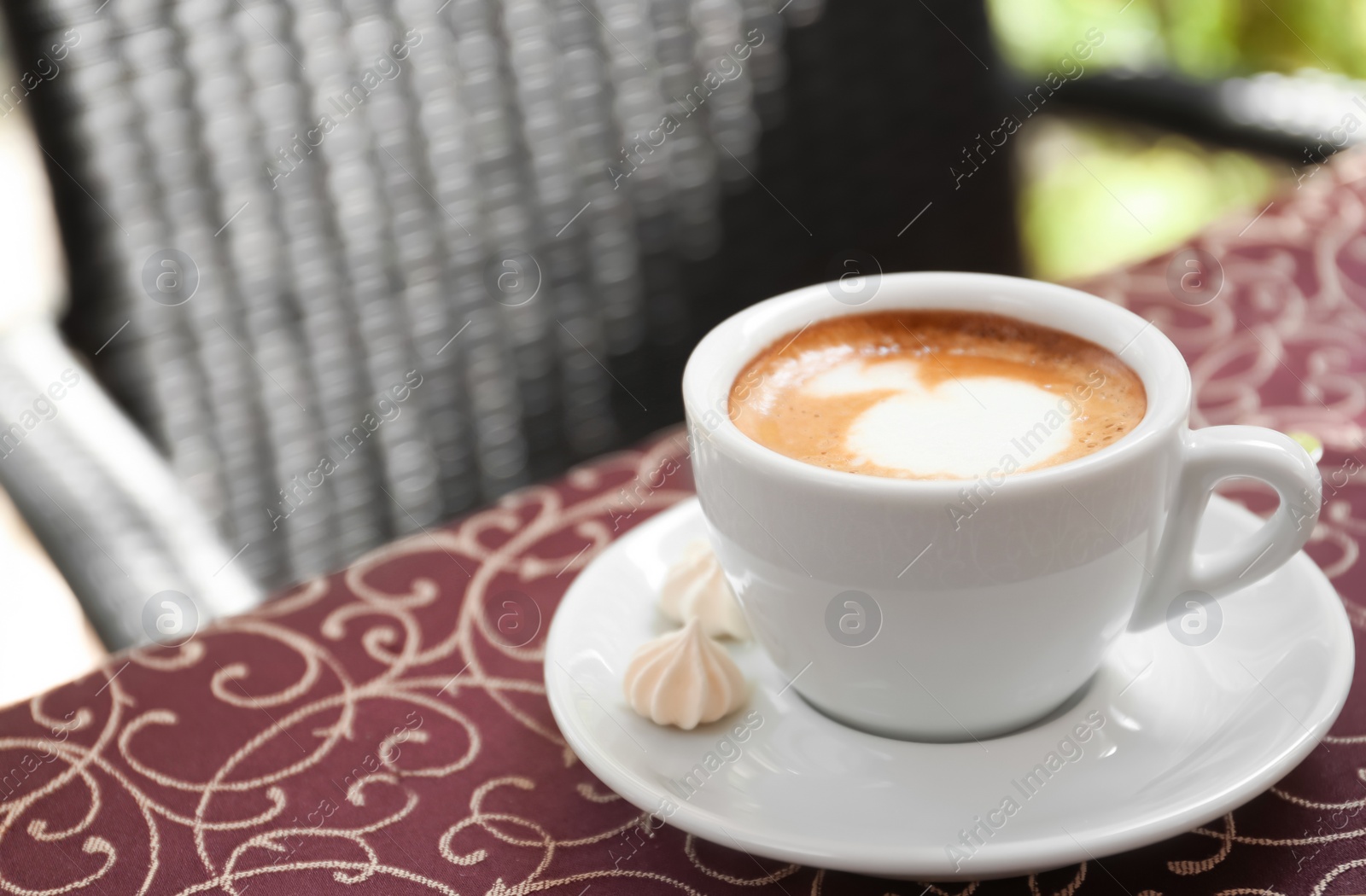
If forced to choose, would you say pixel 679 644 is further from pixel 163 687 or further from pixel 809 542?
pixel 163 687

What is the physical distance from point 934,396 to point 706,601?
0.17 metres

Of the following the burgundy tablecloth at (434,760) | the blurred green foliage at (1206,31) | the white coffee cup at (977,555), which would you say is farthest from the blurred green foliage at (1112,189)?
the white coffee cup at (977,555)

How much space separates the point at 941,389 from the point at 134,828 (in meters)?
0.49

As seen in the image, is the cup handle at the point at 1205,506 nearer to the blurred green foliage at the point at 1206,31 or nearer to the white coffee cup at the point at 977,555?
the white coffee cup at the point at 977,555

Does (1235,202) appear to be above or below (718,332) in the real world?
below

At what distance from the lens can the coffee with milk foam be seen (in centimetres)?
66

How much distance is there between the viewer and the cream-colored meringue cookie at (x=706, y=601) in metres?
0.74

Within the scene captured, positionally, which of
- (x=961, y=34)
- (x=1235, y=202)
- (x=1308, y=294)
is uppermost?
(x=961, y=34)

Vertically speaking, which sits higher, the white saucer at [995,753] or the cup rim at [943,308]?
the cup rim at [943,308]

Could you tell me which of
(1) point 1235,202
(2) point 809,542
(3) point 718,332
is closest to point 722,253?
(1) point 1235,202

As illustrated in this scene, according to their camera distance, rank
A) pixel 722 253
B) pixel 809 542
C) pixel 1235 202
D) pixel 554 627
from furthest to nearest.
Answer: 1. pixel 722 253
2. pixel 1235 202
3. pixel 554 627
4. pixel 809 542

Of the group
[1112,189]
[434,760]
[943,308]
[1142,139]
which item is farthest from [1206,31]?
[434,760]

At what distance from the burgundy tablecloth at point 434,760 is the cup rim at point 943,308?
19cm

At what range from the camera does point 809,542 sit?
0.61 meters
